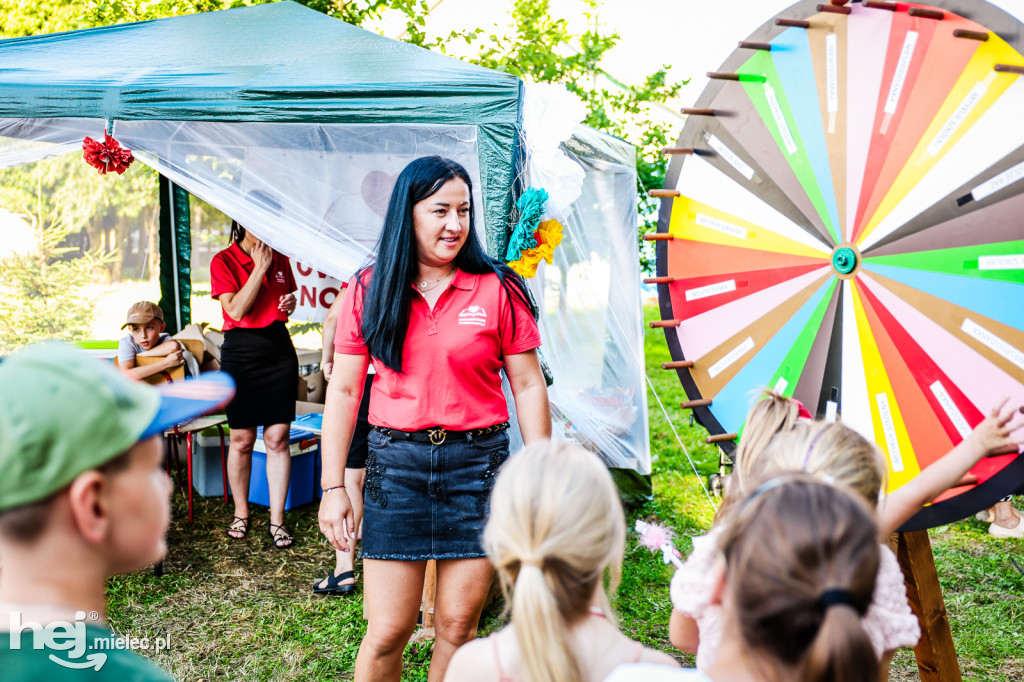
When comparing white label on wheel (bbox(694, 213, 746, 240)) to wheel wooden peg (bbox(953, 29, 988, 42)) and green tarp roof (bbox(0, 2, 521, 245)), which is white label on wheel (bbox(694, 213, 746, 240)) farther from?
green tarp roof (bbox(0, 2, 521, 245))

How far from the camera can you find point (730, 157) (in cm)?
206

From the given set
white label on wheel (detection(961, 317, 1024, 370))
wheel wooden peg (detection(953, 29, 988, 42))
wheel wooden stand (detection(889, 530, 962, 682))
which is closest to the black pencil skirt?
wheel wooden stand (detection(889, 530, 962, 682))

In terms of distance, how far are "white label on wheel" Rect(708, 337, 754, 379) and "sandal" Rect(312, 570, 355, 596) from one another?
206 cm

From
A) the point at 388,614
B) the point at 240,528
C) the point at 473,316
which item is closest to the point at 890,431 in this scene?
the point at 473,316

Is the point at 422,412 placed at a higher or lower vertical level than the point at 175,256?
higher

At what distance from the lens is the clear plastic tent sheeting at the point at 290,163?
3.22 metres

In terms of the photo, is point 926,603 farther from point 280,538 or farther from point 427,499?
point 280,538

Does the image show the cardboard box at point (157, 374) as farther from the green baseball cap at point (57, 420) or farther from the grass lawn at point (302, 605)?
the green baseball cap at point (57, 420)

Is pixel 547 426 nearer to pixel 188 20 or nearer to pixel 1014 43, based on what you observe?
pixel 1014 43

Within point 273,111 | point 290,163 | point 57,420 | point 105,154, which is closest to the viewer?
point 57,420

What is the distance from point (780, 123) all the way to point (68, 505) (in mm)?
1737

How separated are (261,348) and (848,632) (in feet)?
11.3

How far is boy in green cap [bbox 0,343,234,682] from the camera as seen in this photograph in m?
0.89

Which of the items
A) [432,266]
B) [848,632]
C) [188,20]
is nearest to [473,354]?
[432,266]
